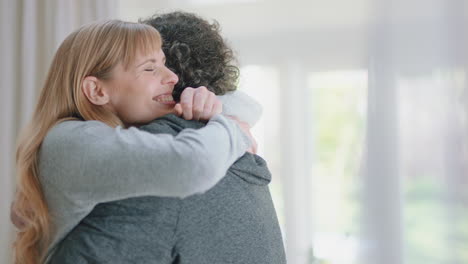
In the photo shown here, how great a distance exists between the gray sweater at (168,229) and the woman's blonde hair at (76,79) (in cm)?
10

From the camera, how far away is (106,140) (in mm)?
931

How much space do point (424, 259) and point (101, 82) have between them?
4.38 feet

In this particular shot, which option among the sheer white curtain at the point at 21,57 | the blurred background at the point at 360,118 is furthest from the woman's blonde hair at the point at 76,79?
the sheer white curtain at the point at 21,57

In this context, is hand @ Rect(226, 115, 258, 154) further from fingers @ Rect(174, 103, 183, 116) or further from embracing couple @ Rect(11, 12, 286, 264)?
fingers @ Rect(174, 103, 183, 116)

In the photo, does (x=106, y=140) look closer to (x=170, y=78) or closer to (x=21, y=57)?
(x=170, y=78)

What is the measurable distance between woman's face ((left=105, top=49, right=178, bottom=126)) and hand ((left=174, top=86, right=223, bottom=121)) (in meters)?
0.07

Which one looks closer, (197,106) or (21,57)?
(197,106)

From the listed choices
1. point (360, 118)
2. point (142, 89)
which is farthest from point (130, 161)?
point (360, 118)

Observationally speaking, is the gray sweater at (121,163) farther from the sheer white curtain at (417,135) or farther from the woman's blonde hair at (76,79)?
the sheer white curtain at (417,135)

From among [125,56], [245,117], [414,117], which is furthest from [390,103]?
[125,56]

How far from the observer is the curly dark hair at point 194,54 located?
47.9 inches

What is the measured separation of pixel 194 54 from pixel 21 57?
1468mm

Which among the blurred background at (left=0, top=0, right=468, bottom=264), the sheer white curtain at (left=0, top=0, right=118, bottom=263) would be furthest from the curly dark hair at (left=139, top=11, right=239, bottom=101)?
the sheer white curtain at (left=0, top=0, right=118, bottom=263)

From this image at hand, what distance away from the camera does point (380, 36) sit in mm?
1911
